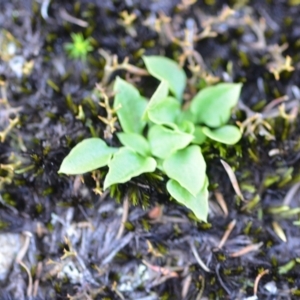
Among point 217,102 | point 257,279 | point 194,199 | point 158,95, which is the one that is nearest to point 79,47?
point 158,95

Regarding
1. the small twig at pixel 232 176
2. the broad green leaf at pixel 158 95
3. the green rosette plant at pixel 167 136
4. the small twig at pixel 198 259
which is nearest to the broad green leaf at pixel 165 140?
the green rosette plant at pixel 167 136

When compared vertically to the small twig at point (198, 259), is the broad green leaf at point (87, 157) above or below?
above

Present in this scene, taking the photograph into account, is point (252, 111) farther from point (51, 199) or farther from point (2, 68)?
point (2, 68)

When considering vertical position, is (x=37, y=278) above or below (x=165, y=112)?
below

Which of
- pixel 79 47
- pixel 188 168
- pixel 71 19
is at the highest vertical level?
pixel 71 19

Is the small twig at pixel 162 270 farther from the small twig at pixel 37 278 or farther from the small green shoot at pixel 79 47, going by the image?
the small green shoot at pixel 79 47

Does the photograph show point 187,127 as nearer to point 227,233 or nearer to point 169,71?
point 169,71

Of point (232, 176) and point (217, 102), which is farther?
point (217, 102)
